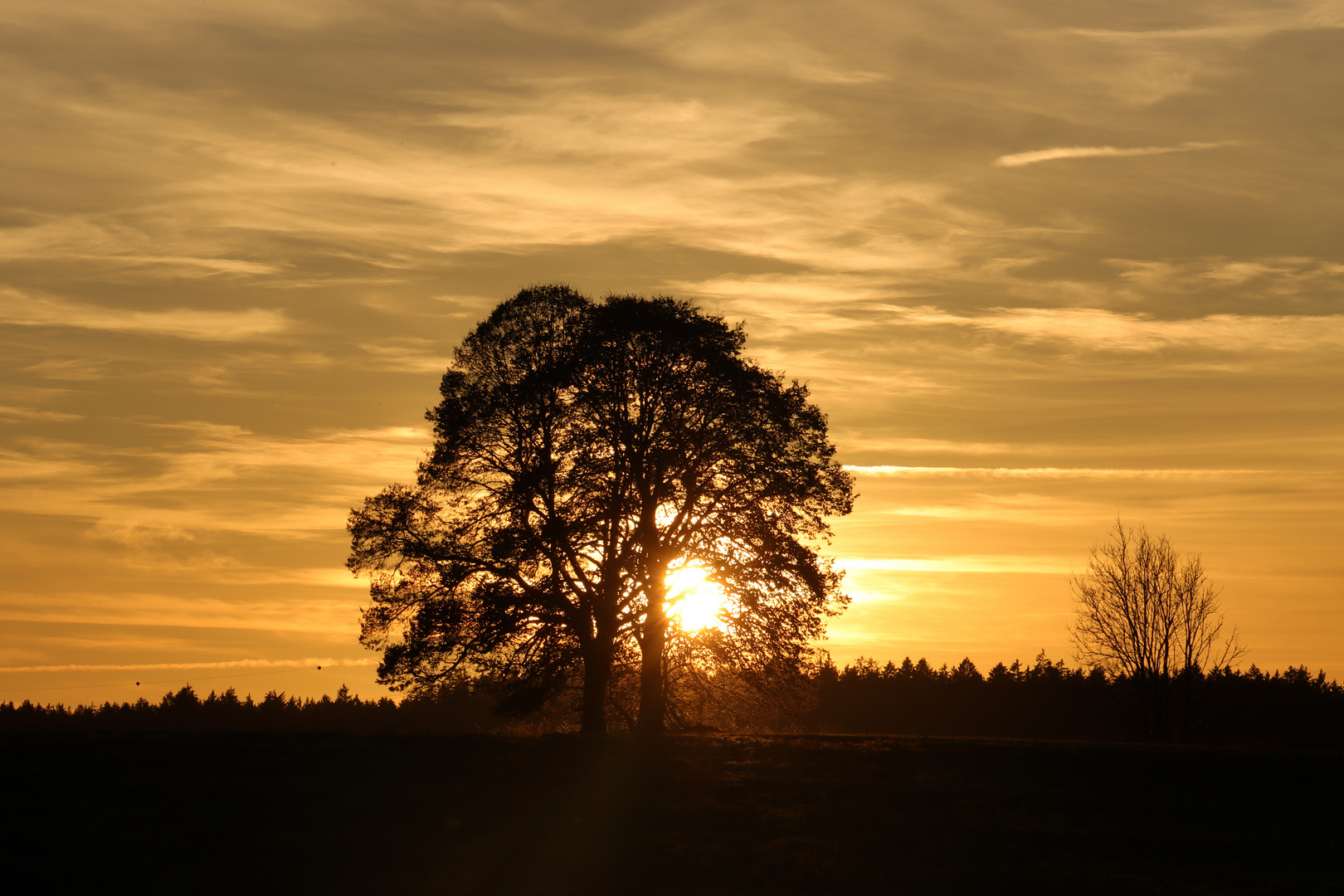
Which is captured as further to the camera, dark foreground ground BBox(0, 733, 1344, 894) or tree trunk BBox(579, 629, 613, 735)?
tree trunk BBox(579, 629, 613, 735)

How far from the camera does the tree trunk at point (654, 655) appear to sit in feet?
127

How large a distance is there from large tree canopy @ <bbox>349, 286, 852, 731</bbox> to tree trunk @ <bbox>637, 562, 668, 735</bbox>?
58mm

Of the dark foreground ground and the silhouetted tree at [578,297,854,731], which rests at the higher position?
the silhouetted tree at [578,297,854,731]

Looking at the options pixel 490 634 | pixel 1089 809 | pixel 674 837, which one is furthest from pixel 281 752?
pixel 1089 809

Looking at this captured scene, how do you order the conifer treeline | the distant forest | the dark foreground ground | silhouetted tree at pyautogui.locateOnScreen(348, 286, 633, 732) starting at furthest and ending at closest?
the conifer treeline → the distant forest → silhouetted tree at pyautogui.locateOnScreen(348, 286, 633, 732) → the dark foreground ground

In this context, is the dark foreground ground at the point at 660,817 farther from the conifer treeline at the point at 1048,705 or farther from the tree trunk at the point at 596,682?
the conifer treeline at the point at 1048,705

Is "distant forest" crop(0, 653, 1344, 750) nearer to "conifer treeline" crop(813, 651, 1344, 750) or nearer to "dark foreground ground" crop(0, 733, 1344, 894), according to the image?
"conifer treeline" crop(813, 651, 1344, 750)

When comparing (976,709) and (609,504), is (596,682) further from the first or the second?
(976,709)

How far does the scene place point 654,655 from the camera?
3931 centimetres

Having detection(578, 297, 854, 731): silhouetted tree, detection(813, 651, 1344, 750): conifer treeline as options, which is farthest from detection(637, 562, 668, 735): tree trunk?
detection(813, 651, 1344, 750): conifer treeline

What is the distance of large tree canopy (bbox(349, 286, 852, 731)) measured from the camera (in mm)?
38156

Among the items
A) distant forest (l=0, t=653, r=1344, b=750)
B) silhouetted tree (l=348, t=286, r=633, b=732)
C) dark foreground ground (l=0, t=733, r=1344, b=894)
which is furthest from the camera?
distant forest (l=0, t=653, r=1344, b=750)

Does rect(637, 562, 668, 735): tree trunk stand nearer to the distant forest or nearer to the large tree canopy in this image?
the large tree canopy

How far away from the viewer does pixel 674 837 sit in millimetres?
26375
